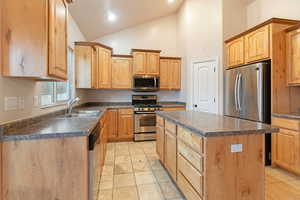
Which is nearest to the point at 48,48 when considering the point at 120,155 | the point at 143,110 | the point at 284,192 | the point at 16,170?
the point at 16,170

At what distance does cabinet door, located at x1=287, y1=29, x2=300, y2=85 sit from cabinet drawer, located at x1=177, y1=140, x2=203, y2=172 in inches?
83.5

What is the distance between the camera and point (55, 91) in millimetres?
2748

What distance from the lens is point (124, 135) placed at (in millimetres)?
4621

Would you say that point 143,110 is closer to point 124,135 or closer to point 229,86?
point 124,135

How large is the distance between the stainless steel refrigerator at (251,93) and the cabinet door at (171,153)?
1.61 metres

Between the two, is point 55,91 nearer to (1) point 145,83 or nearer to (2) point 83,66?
(2) point 83,66

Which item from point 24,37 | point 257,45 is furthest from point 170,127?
point 257,45

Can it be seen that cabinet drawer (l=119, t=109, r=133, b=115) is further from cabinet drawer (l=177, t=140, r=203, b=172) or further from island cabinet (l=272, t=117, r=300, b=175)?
island cabinet (l=272, t=117, r=300, b=175)

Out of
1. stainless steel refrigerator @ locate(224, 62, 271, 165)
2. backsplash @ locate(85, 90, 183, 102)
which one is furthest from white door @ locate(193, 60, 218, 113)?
backsplash @ locate(85, 90, 183, 102)

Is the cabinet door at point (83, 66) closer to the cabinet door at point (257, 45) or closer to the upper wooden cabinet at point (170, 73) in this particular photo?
the upper wooden cabinet at point (170, 73)

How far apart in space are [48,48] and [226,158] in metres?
1.81

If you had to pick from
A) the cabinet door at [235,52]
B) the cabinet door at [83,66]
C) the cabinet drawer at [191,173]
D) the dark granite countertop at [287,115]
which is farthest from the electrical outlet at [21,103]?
the cabinet door at [235,52]

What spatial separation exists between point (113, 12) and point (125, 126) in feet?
9.13

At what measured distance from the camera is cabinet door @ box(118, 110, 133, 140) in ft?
15.0
